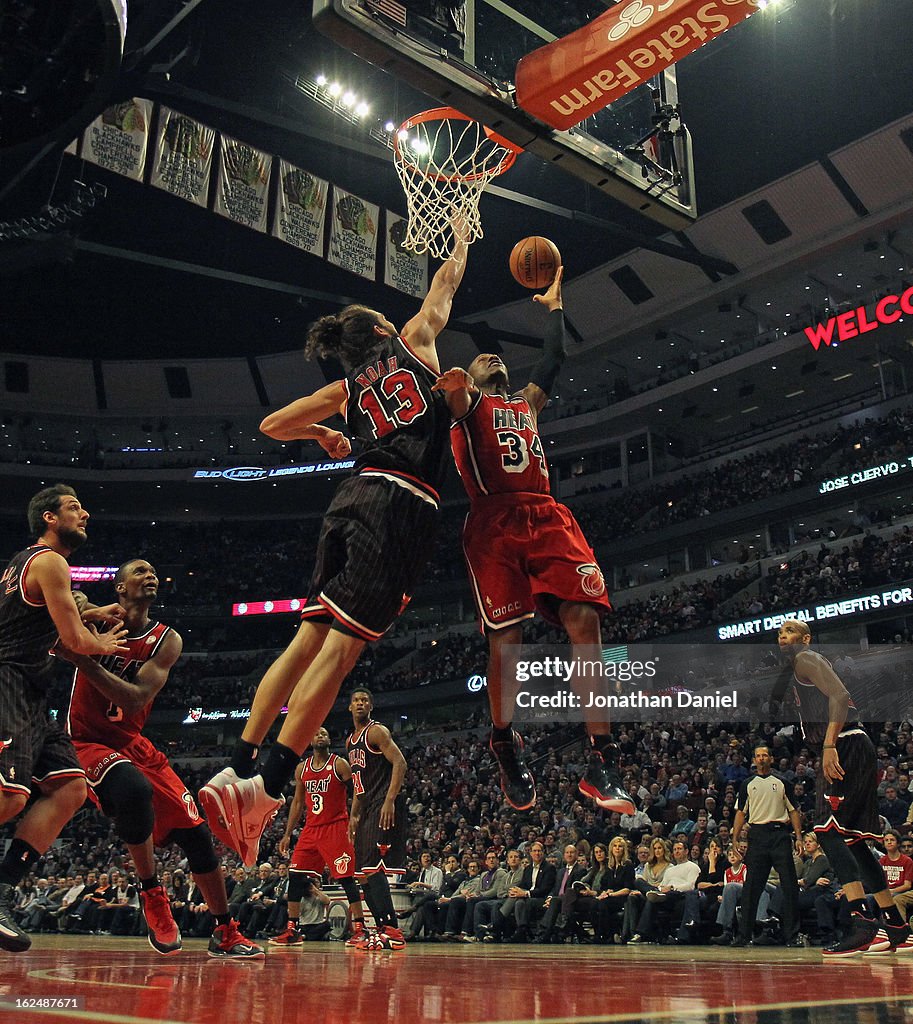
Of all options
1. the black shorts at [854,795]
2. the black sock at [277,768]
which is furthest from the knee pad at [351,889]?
the black sock at [277,768]

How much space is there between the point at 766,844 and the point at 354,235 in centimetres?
1603

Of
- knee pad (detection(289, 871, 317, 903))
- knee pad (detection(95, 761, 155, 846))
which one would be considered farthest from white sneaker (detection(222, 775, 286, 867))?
knee pad (detection(289, 871, 317, 903))

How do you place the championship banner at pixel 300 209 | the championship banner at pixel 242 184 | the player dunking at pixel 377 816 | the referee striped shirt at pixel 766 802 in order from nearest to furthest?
the player dunking at pixel 377 816, the referee striped shirt at pixel 766 802, the championship banner at pixel 242 184, the championship banner at pixel 300 209

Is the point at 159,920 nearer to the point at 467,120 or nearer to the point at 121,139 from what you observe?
the point at 467,120

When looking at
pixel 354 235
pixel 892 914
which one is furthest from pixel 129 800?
pixel 354 235

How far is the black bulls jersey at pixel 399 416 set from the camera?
176 inches

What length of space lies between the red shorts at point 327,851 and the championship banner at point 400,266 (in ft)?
46.9

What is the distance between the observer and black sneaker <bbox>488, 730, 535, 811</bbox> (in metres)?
5.16

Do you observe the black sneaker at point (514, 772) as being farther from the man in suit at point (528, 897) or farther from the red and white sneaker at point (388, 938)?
the man in suit at point (528, 897)

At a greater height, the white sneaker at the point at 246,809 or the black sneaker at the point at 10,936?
the white sneaker at the point at 246,809

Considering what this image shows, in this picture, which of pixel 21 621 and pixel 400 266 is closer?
pixel 21 621

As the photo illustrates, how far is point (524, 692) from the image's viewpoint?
26328 millimetres

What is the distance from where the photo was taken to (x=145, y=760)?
20.2 feet

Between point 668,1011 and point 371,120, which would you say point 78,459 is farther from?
point 668,1011
